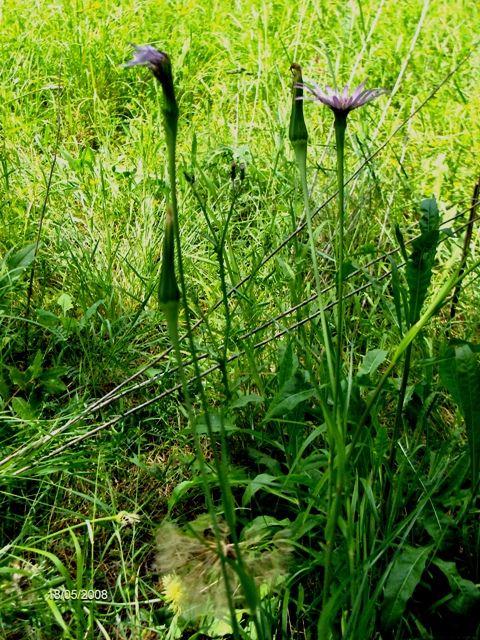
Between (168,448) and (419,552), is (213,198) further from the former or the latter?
(419,552)

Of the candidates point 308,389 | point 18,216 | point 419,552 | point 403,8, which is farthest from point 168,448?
point 403,8

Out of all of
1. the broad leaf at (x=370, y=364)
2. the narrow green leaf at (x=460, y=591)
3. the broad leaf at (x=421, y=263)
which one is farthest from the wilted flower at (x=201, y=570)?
the broad leaf at (x=421, y=263)

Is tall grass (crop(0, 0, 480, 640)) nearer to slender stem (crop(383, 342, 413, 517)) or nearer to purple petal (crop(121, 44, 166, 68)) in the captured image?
slender stem (crop(383, 342, 413, 517))

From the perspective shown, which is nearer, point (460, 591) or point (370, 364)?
point (460, 591)

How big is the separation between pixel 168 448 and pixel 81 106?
1797 mm

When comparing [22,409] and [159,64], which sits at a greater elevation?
[159,64]

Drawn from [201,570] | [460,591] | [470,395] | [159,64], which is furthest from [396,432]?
[159,64]

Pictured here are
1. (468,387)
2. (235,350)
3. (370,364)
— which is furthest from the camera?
(235,350)

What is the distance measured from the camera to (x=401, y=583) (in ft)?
4.09

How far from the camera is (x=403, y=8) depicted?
364cm

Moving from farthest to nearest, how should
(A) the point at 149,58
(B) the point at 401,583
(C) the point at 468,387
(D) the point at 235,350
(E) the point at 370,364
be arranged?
(D) the point at 235,350 → (E) the point at 370,364 → (C) the point at 468,387 → (B) the point at 401,583 → (A) the point at 149,58

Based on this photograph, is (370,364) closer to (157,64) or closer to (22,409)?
(22,409)

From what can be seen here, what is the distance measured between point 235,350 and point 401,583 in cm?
78

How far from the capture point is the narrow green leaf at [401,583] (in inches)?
48.3
